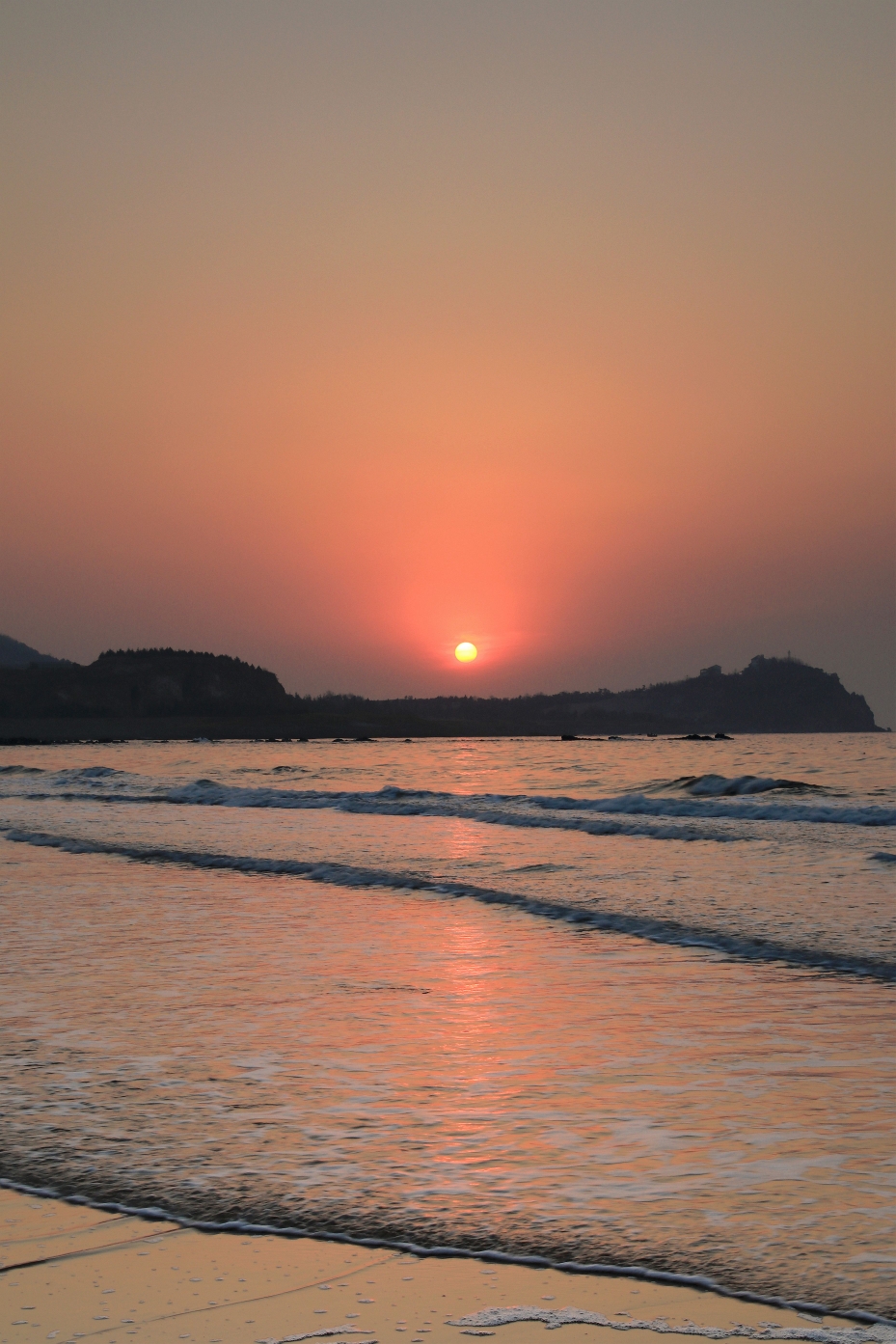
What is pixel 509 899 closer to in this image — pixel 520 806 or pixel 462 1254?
pixel 462 1254

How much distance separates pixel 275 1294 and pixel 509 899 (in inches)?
380

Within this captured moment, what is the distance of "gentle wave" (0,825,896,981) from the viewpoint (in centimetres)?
952

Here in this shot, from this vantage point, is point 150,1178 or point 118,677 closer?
point 150,1178

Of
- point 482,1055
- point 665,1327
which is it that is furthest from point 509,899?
point 665,1327

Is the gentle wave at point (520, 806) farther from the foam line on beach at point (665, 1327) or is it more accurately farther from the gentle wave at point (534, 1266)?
the foam line on beach at point (665, 1327)

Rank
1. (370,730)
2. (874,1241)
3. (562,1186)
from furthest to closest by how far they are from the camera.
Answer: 1. (370,730)
2. (562,1186)
3. (874,1241)

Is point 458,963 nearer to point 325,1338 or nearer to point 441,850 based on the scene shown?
point 325,1338

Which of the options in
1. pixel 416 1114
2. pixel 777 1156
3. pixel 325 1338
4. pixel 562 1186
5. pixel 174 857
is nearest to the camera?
pixel 325 1338

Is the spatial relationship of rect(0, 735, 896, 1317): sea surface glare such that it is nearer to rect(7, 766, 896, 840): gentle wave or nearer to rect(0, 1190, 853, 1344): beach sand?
rect(0, 1190, 853, 1344): beach sand

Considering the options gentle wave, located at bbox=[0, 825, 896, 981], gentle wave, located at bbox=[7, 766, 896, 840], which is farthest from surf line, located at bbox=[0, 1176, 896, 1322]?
gentle wave, located at bbox=[7, 766, 896, 840]

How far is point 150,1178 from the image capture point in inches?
185

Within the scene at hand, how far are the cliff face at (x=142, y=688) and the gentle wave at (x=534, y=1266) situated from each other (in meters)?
165

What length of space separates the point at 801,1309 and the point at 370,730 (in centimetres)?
17398

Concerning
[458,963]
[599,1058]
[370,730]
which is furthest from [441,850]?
[370,730]
